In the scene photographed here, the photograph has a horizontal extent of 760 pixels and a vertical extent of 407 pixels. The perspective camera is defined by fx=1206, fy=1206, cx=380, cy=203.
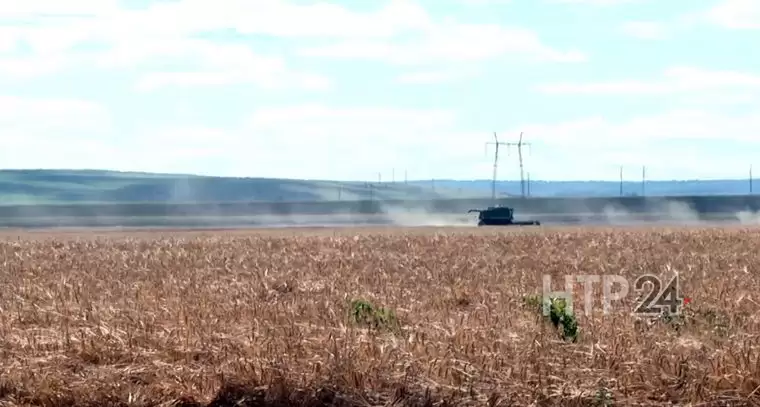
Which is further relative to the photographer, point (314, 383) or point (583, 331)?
point (583, 331)

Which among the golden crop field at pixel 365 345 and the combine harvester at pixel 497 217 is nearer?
the golden crop field at pixel 365 345

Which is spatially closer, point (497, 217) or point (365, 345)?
point (365, 345)

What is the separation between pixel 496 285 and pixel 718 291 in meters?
3.27

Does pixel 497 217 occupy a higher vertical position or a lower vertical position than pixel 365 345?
lower

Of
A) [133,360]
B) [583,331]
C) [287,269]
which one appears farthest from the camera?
[287,269]

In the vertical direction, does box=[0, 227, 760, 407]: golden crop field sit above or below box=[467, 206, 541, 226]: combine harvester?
above

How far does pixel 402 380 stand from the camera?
1034 cm

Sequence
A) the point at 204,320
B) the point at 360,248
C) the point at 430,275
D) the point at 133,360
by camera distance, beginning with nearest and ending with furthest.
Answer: the point at 133,360 → the point at 204,320 → the point at 430,275 → the point at 360,248

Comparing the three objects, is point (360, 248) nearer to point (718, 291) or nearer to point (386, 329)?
point (718, 291)

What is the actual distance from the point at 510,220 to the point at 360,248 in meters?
59.0

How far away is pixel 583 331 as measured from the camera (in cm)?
1227

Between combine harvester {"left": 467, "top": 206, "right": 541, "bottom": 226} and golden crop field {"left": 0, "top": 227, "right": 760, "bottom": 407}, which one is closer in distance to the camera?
golden crop field {"left": 0, "top": 227, "right": 760, "bottom": 407}

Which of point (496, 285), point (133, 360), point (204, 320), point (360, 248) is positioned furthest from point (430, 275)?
point (360, 248)

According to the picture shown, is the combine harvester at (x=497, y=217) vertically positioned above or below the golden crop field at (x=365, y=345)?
below
